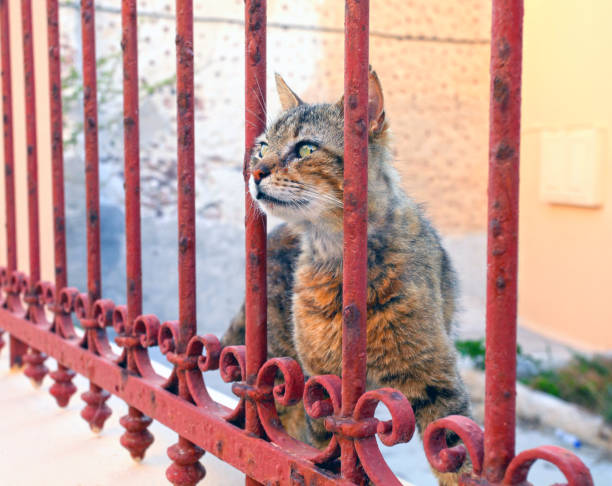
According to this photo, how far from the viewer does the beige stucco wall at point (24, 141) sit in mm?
3828

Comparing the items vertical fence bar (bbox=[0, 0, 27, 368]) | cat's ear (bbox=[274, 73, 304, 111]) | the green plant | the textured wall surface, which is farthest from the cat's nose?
the textured wall surface

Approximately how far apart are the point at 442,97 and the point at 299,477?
7.28 meters

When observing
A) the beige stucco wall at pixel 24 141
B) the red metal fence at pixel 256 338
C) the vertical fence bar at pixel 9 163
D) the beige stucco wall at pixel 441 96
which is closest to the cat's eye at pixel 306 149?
the red metal fence at pixel 256 338

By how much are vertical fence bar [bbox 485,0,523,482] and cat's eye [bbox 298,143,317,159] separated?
2.75ft

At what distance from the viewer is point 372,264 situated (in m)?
1.62

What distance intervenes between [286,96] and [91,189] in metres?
0.61

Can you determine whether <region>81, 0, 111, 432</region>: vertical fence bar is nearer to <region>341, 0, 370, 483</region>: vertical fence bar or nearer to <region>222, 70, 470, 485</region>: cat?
<region>222, 70, 470, 485</region>: cat

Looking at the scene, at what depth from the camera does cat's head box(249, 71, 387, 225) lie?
158cm

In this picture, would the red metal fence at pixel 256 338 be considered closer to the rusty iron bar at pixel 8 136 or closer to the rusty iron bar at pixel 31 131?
the rusty iron bar at pixel 31 131

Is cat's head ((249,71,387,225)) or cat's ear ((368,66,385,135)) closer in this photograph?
cat's ear ((368,66,385,135))

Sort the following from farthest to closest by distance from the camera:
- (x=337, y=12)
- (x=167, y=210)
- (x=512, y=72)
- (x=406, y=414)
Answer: (x=337, y=12) → (x=167, y=210) → (x=406, y=414) → (x=512, y=72)

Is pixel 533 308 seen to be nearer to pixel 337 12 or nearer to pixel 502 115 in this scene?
pixel 337 12

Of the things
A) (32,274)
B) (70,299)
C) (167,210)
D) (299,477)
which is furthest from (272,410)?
(167,210)

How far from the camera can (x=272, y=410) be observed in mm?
1290
